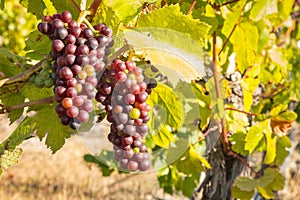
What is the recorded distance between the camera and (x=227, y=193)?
6.91 ft

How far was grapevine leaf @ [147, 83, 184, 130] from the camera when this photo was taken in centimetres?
101

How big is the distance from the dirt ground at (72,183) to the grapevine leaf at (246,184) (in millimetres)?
2334

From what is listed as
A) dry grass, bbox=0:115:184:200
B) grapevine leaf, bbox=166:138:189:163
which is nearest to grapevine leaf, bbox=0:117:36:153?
grapevine leaf, bbox=166:138:189:163

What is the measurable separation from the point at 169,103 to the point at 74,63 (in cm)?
29

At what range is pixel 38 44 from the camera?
1.13 meters

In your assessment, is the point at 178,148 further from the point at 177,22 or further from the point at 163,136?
the point at 177,22

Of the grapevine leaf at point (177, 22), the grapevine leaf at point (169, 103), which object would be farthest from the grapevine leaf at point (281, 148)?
the grapevine leaf at point (177, 22)

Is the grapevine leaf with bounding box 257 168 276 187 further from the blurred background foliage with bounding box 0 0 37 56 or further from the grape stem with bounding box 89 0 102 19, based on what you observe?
the blurred background foliage with bounding box 0 0 37 56

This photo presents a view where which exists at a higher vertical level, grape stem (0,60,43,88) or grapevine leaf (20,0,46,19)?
grapevine leaf (20,0,46,19)

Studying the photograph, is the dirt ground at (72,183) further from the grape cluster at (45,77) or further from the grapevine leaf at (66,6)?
the grape cluster at (45,77)

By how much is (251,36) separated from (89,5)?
0.73 m

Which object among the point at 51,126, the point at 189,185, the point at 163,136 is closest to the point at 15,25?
the point at 189,185

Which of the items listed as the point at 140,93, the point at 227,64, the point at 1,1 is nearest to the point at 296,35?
the point at 227,64

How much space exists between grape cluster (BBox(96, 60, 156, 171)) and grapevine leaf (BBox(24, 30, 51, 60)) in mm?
312
